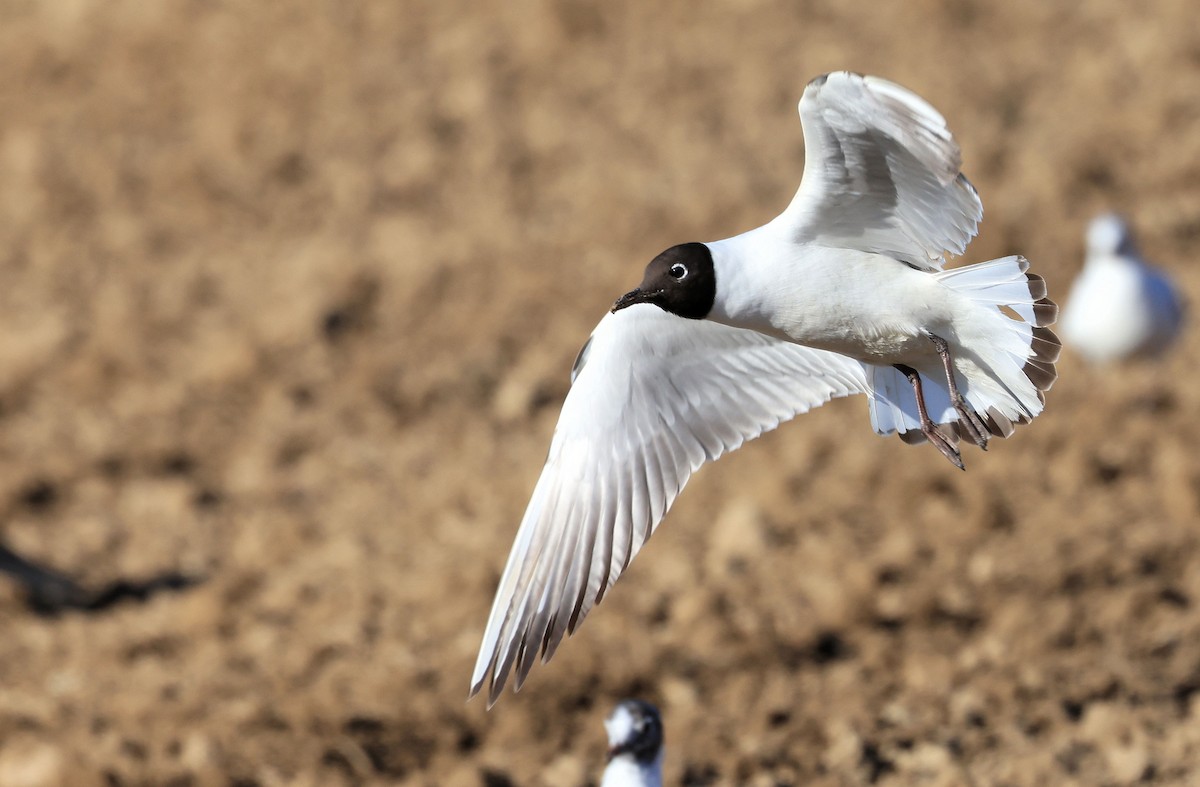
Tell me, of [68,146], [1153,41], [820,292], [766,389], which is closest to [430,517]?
[766,389]

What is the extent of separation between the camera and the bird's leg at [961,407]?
15.8 ft

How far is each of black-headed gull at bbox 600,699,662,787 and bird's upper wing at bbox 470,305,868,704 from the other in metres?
0.68

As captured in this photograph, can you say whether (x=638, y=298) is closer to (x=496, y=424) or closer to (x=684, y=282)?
(x=684, y=282)

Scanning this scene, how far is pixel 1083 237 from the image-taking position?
1173 cm

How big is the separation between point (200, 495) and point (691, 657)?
3649mm

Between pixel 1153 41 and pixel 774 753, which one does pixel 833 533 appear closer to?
pixel 774 753

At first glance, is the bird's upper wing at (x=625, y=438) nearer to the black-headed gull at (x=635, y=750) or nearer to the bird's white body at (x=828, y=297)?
the bird's white body at (x=828, y=297)

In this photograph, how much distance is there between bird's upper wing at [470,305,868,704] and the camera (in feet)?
16.0

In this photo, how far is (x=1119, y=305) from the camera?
9648 mm

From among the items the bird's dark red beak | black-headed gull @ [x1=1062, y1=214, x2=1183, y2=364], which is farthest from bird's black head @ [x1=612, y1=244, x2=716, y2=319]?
black-headed gull @ [x1=1062, y1=214, x2=1183, y2=364]

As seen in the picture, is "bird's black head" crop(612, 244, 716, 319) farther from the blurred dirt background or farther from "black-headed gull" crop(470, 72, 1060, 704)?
the blurred dirt background

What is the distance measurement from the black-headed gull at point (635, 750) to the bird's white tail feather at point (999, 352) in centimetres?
127

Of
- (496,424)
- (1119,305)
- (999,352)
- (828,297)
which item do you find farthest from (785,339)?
(496,424)

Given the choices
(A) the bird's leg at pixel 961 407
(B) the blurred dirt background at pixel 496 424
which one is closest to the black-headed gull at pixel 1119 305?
(B) the blurred dirt background at pixel 496 424
